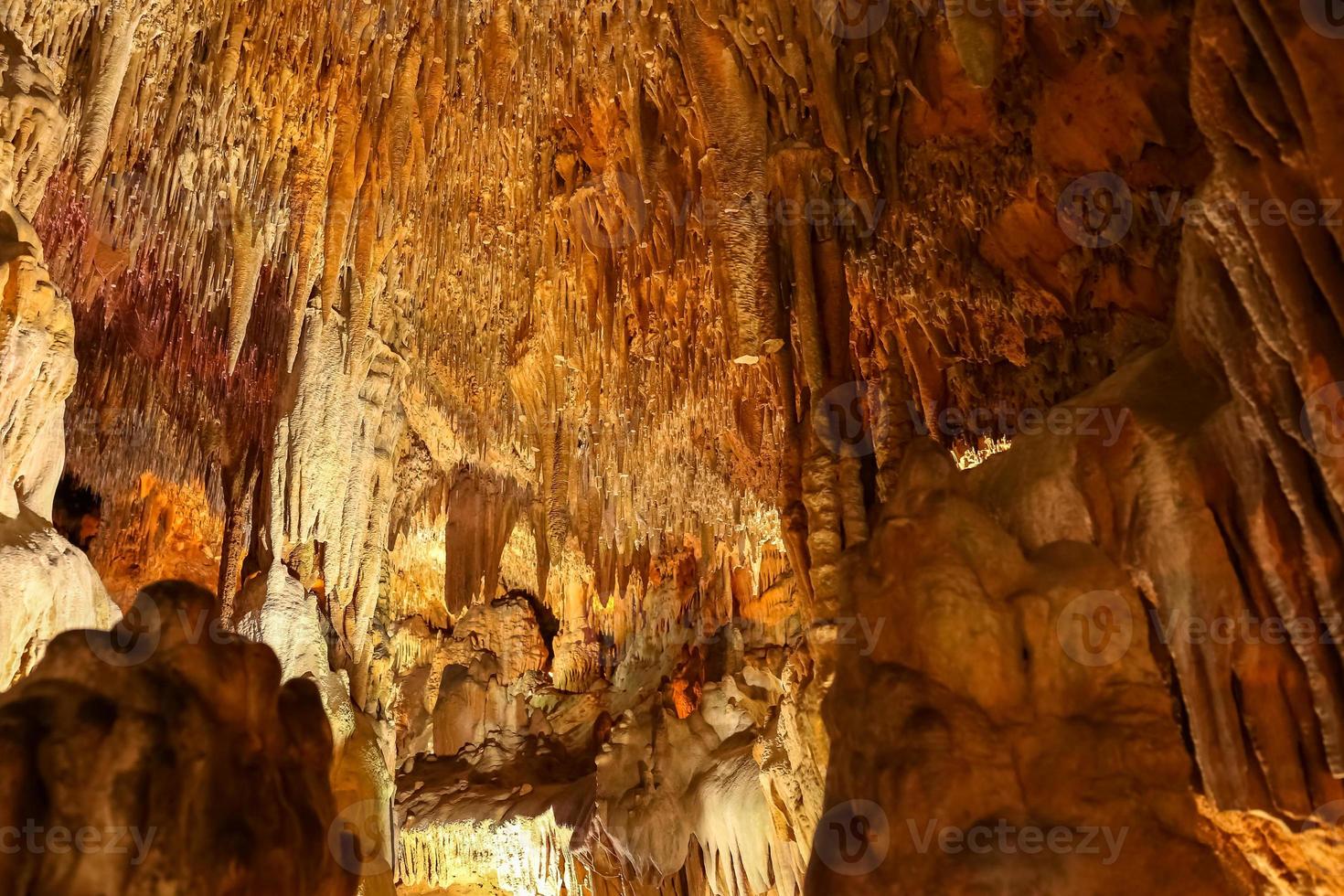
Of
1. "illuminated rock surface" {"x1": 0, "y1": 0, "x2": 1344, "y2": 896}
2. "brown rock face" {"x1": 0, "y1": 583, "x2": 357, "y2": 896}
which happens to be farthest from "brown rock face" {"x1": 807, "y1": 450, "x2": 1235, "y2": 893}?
"brown rock face" {"x1": 0, "y1": 583, "x2": 357, "y2": 896}

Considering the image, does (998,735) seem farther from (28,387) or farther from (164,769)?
(28,387)

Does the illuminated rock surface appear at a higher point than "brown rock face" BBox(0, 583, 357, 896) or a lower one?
higher

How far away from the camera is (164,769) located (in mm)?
2285

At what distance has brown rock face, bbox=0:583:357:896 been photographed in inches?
83.0

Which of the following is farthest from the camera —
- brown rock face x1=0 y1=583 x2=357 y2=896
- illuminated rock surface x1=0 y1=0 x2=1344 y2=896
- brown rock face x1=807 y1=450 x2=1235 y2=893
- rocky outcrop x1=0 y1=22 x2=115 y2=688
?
rocky outcrop x1=0 y1=22 x2=115 y2=688

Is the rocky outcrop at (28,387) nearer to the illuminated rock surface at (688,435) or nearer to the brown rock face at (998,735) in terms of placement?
the illuminated rock surface at (688,435)

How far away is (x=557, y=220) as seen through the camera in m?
7.12

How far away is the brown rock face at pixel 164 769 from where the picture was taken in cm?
211

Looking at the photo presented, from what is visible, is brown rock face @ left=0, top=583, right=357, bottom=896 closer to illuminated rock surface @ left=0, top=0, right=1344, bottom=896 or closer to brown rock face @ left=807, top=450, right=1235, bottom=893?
illuminated rock surface @ left=0, top=0, right=1344, bottom=896

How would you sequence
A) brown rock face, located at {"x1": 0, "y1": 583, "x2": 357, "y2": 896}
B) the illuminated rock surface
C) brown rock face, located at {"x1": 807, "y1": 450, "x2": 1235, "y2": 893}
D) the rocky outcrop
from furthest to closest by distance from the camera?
the rocky outcrop, brown rock face, located at {"x1": 807, "y1": 450, "x2": 1235, "y2": 893}, the illuminated rock surface, brown rock face, located at {"x1": 0, "y1": 583, "x2": 357, "y2": 896}

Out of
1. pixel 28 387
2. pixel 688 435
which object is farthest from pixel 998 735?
pixel 688 435

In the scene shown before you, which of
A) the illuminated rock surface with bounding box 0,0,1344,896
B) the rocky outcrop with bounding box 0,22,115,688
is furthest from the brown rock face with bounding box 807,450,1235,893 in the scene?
the rocky outcrop with bounding box 0,22,115,688

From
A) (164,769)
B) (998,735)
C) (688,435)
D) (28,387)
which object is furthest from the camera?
(688,435)

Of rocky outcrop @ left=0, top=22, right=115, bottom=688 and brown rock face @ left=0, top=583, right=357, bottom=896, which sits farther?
rocky outcrop @ left=0, top=22, right=115, bottom=688
